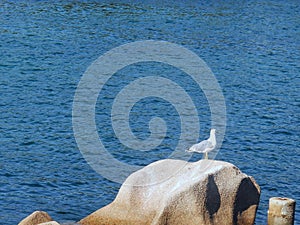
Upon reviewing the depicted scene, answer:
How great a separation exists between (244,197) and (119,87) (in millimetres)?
20337

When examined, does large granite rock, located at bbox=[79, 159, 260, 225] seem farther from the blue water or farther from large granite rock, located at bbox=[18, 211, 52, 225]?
the blue water

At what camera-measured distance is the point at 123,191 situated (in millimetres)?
25125

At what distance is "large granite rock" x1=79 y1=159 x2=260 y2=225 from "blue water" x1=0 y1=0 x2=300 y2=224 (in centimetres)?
252

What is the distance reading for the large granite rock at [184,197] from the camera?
931 inches

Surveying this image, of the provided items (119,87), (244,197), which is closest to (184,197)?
(244,197)

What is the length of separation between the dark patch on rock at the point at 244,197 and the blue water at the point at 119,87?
2.35m

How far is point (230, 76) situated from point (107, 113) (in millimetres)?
10893

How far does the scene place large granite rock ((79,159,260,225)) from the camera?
931 inches

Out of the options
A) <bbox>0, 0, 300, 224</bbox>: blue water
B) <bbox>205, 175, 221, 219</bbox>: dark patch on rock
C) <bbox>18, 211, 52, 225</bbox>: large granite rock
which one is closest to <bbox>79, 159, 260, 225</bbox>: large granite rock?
<bbox>205, 175, 221, 219</bbox>: dark patch on rock

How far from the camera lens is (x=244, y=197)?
24703 mm

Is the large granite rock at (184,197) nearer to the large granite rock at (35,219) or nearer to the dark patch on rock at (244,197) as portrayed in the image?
the dark patch on rock at (244,197)

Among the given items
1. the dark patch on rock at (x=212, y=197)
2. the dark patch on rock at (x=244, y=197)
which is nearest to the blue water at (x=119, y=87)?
the dark patch on rock at (x=244, y=197)

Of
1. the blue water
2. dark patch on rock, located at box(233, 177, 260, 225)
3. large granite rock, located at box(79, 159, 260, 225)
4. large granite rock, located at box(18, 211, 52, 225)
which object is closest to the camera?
large granite rock, located at box(18, 211, 52, 225)

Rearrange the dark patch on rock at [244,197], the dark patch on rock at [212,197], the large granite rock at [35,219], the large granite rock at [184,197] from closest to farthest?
the large granite rock at [35,219]
the large granite rock at [184,197]
the dark patch on rock at [212,197]
the dark patch on rock at [244,197]
